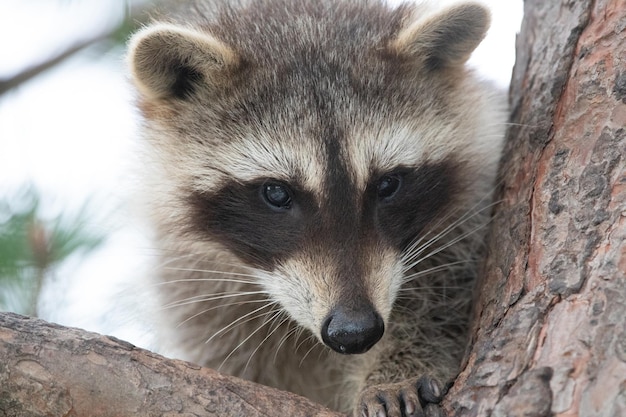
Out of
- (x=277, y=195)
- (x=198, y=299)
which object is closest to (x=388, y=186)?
(x=277, y=195)

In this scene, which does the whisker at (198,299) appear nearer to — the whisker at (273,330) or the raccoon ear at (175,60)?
the whisker at (273,330)

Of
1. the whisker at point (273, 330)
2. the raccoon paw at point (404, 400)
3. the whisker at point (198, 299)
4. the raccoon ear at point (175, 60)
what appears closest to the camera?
the raccoon paw at point (404, 400)

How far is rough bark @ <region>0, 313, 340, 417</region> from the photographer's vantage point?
6.81 feet

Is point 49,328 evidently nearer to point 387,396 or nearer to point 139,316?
point 387,396

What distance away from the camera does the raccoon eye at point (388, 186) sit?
278cm

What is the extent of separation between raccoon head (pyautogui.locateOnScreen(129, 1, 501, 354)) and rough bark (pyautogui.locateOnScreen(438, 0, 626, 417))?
0.30 meters

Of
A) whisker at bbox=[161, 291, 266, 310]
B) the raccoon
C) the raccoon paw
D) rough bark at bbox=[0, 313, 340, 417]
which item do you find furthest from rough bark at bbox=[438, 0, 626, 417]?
whisker at bbox=[161, 291, 266, 310]

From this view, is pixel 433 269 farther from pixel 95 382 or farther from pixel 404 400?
pixel 95 382

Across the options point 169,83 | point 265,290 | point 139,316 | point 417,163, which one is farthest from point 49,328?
point 139,316

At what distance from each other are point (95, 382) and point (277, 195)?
3.08 ft

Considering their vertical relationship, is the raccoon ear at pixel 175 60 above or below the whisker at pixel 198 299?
above

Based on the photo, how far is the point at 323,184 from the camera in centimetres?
264

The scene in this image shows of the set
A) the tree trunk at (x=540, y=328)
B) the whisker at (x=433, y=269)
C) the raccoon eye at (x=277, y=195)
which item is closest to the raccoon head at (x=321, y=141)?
the raccoon eye at (x=277, y=195)

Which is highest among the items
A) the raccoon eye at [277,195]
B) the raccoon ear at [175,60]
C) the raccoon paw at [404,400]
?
the raccoon ear at [175,60]
